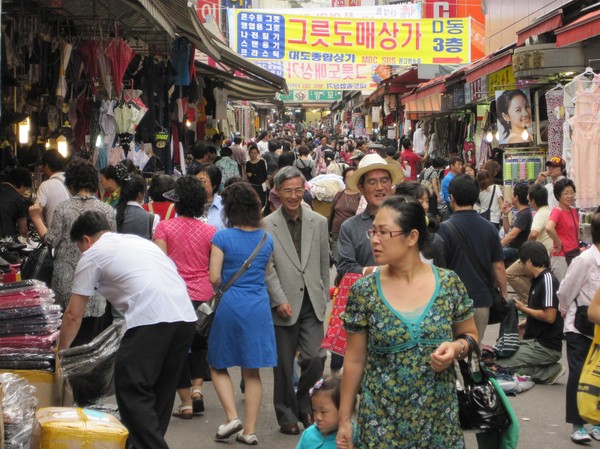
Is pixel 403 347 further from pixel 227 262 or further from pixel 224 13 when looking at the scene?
pixel 224 13

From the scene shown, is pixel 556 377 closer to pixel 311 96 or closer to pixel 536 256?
pixel 536 256

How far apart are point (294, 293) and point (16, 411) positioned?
2.84m

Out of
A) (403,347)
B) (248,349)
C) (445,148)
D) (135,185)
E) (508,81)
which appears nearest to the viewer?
(403,347)

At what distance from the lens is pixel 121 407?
5.71 metres

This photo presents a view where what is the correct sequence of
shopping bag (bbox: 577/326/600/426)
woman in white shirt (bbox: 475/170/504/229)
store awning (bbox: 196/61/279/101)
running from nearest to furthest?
1. shopping bag (bbox: 577/326/600/426)
2. woman in white shirt (bbox: 475/170/504/229)
3. store awning (bbox: 196/61/279/101)

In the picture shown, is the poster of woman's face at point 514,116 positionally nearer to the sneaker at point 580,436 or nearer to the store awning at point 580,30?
the store awning at point 580,30

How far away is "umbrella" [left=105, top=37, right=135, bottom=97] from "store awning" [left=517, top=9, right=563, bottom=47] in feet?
16.4

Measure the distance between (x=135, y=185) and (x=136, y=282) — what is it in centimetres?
311

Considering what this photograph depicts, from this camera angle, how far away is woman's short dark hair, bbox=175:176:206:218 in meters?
7.52

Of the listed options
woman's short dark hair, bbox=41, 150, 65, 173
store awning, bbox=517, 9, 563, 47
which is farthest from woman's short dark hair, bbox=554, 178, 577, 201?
woman's short dark hair, bbox=41, 150, 65, 173

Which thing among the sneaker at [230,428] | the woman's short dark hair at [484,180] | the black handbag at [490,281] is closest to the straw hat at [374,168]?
the black handbag at [490,281]

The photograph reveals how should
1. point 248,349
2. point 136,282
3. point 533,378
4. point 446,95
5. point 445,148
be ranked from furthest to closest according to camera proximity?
1. point 445,148
2. point 446,95
3. point 533,378
4. point 248,349
5. point 136,282

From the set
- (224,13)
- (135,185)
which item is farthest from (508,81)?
(224,13)

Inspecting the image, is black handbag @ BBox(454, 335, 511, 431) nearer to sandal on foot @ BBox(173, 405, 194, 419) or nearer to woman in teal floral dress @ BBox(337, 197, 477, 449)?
woman in teal floral dress @ BBox(337, 197, 477, 449)
